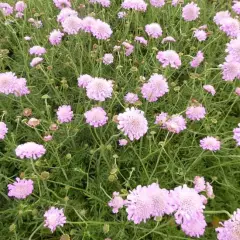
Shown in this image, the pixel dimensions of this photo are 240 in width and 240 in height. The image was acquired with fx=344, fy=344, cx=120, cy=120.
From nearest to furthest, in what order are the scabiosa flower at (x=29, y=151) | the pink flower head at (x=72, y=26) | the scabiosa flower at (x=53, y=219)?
the scabiosa flower at (x=53, y=219), the scabiosa flower at (x=29, y=151), the pink flower head at (x=72, y=26)

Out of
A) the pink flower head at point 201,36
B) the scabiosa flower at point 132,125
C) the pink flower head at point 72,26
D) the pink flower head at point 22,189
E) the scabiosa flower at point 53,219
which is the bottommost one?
the scabiosa flower at point 53,219

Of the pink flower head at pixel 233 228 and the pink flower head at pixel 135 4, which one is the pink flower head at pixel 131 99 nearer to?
the pink flower head at pixel 135 4

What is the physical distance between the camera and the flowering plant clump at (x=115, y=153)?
141 centimetres

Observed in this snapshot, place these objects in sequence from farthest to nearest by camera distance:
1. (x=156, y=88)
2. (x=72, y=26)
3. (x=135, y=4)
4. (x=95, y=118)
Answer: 1. (x=135, y=4)
2. (x=72, y=26)
3. (x=156, y=88)
4. (x=95, y=118)

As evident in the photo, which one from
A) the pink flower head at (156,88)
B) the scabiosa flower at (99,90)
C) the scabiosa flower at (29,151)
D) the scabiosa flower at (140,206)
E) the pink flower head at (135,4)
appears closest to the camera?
the scabiosa flower at (140,206)

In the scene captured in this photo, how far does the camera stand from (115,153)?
1828 mm

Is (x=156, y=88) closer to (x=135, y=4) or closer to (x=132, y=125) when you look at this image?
(x=132, y=125)

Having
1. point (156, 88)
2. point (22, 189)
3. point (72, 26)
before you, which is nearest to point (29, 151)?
point (22, 189)

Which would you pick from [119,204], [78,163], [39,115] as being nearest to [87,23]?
[39,115]

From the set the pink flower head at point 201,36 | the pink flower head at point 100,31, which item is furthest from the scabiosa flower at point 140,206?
the pink flower head at point 201,36

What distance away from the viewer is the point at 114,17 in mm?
2787

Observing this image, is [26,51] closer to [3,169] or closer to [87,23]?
[87,23]

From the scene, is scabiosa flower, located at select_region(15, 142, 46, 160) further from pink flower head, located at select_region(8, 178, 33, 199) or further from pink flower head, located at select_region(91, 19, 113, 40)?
pink flower head, located at select_region(91, 19, 113, 40)

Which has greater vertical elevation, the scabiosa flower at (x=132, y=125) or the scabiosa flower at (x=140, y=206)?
the scabiosa flower at (x=132, y=125)
